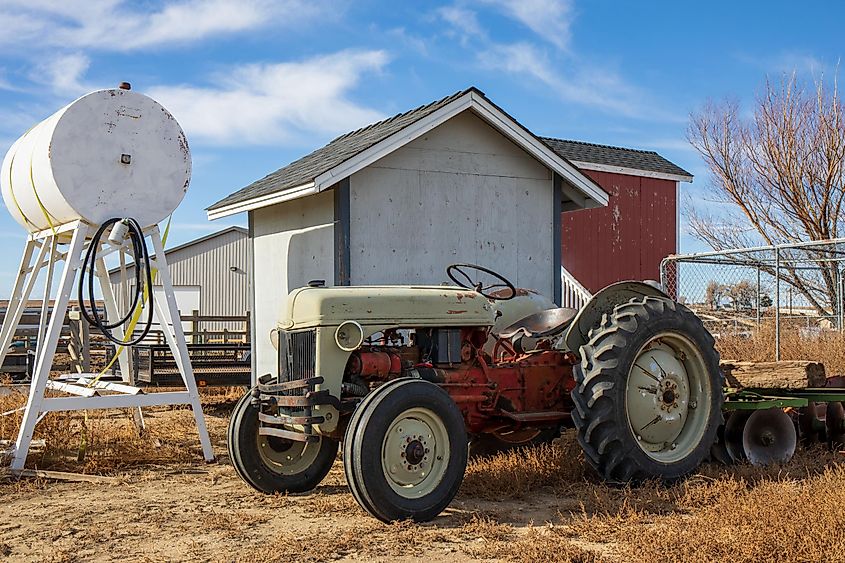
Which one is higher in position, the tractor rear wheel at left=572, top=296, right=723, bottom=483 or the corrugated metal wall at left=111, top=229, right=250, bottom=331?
the corrugated metal wall at left=111, top=229, right=250, bottom=331

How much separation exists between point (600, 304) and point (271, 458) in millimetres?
2853

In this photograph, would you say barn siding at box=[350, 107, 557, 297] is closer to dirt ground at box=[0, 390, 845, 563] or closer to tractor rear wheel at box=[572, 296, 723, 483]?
dirt ground at box=[0, 390, 845, 563]

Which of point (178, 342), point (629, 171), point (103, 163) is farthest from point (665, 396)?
point (629, 171)

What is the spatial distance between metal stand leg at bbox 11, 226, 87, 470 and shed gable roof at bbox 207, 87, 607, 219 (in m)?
2.45

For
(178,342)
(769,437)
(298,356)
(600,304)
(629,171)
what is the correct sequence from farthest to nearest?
(629,171) → (178,342) → (769,437) → (600,304) → (298,356)

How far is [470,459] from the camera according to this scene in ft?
25.8

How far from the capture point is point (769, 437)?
7766mm

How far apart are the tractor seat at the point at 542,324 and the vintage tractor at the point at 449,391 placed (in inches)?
0.8

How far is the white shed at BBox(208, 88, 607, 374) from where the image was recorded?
1004cm

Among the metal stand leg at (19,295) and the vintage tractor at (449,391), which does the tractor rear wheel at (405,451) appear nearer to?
the vintage tractor at (449,391)

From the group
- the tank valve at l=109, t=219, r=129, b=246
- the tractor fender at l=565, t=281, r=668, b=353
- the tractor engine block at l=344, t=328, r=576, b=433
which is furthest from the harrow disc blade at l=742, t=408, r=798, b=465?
the tank valve at l=109, t=219, r=129, b=246

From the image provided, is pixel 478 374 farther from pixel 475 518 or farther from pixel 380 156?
pixel 380 156

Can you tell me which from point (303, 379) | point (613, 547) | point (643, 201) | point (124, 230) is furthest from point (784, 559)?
point (643, 201)

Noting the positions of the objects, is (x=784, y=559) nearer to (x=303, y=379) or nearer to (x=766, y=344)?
(x=303, y=379)
